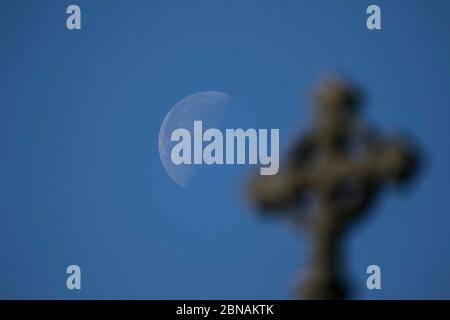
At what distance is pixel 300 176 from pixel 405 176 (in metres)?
0.19

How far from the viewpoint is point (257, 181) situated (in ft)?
5.29

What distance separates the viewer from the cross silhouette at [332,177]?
152 centimetres

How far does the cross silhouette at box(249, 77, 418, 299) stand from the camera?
1520 millimetres

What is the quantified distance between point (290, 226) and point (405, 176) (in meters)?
0.24

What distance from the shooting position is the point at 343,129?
151 cm

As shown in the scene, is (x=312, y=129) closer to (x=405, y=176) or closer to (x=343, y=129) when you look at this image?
(x=343, y=129)
